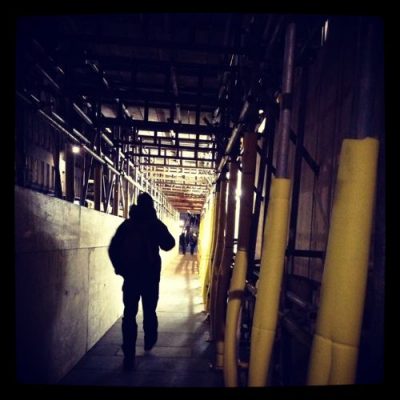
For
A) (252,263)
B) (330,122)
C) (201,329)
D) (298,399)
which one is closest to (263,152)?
(330,122)

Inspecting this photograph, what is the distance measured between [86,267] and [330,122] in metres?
3.98

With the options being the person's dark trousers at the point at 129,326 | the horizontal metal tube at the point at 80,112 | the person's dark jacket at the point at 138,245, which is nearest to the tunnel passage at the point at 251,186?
the horizontal metal tube at the point at 80,112

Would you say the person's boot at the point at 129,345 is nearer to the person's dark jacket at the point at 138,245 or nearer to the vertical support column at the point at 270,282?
the person's dark jacket at the point at 138,245

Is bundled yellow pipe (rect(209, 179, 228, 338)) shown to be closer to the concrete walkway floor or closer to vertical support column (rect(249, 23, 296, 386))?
the concrete walkway floor

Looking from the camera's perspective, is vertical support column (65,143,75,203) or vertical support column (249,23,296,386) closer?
vertical support column (249,23,296,386)

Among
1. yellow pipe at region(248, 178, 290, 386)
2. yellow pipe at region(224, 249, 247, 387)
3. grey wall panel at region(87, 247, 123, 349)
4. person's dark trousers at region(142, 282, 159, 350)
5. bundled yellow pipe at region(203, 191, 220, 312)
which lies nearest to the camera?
yellow pipe at region(248, 178, 290, 386)

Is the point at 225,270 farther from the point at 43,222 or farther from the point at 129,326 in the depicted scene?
the point at 43,222

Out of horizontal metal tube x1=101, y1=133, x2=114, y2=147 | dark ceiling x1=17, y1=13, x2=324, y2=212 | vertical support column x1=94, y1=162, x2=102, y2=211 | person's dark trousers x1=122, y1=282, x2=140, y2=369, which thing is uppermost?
dark ceiling x1=17, y1=13, x2=324, y2=212

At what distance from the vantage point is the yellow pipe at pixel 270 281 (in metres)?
2.32

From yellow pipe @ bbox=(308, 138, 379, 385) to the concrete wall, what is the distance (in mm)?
2572

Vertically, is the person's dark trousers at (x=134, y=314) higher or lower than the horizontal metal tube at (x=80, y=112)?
lower

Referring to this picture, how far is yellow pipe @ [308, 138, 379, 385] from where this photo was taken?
5.83ft

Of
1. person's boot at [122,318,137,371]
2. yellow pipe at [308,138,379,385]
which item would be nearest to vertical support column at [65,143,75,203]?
person's boot at [122,318,137,371]

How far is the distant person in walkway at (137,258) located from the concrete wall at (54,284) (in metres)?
0.62
